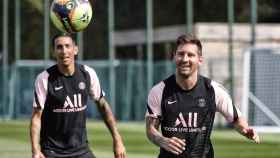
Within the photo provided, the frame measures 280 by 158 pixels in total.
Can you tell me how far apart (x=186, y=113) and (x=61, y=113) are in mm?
1816

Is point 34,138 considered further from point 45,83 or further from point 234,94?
point 234,94

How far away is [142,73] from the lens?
1505 inches

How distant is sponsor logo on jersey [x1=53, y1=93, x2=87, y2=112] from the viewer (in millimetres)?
9406

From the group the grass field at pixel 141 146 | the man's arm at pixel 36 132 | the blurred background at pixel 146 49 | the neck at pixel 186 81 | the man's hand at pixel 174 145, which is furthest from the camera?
the blurred background at pixel 146 49

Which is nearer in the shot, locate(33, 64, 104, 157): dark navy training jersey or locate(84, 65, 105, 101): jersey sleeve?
locate(33, 64, 104, 157): dark navy training jersey

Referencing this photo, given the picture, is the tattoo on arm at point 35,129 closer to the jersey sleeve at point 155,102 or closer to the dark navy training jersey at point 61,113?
the dark navy training jersey at point 61,113

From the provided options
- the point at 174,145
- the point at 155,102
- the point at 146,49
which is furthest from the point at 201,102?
the point at 146,49

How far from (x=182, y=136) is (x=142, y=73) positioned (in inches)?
1189

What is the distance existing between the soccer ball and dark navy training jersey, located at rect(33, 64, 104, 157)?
1.01m

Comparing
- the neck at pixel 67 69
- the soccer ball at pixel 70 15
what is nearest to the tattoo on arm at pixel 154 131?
the neck at pixel 67 69

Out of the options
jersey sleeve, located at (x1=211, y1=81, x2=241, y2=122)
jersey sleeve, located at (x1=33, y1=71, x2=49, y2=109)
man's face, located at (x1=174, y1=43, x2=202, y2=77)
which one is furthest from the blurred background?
man's face, located at (x1=174, y1=43, x2=202, y2=77)

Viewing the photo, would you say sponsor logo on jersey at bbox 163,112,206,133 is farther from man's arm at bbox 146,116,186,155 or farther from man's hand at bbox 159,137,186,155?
man's hand at bbox 159,137,186,155

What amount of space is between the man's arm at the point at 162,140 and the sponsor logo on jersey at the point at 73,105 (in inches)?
61.6

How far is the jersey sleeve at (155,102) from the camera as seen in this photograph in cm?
804
